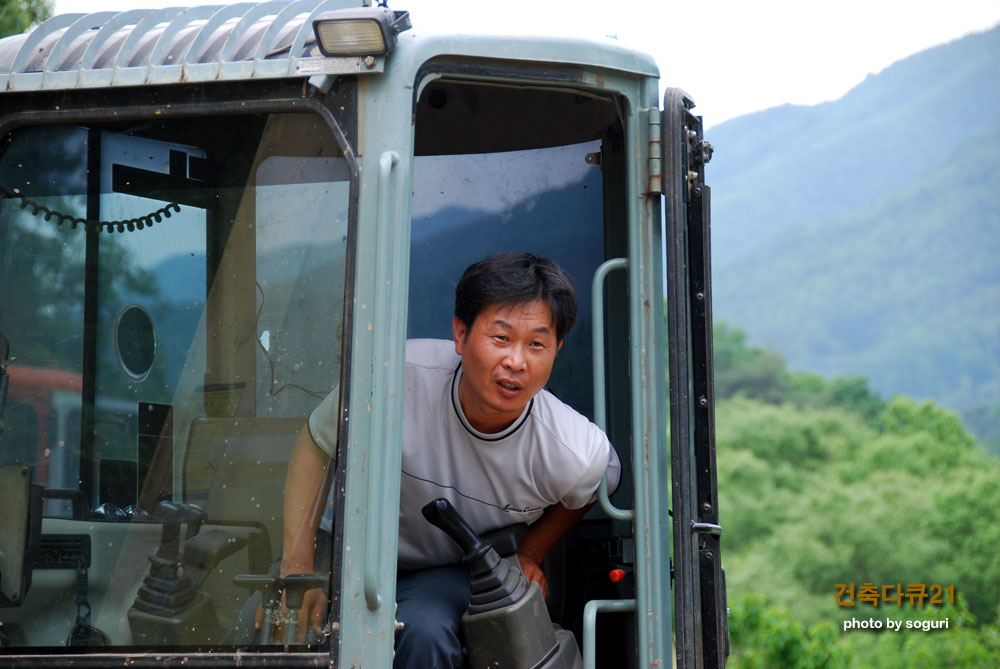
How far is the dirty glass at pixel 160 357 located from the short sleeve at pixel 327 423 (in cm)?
2

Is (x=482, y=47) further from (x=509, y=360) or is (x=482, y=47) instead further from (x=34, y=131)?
(x=34, y=131)

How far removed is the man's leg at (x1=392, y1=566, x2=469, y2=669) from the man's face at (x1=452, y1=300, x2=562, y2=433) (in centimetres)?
42

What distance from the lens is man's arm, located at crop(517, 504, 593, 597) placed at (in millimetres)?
2576

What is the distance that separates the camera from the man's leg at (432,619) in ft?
6.95

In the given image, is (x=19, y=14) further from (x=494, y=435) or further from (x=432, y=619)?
(x=432, y=619)

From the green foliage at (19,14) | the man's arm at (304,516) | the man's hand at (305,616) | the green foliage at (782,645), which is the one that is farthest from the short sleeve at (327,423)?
the green foliage at (782,645)

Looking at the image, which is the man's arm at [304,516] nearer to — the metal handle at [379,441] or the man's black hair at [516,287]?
the metal handle at [379,441]

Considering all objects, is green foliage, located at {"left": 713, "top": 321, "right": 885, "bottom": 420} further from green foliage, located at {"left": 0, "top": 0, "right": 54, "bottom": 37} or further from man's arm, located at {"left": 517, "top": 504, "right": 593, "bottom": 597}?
man's arm, located at {"left": 517, "top": 504, "right": 593, "bottom": 597}

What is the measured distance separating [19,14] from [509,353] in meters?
4.67

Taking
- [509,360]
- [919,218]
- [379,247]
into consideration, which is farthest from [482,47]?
[919,218]

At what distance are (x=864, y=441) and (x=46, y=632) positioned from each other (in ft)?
30.8

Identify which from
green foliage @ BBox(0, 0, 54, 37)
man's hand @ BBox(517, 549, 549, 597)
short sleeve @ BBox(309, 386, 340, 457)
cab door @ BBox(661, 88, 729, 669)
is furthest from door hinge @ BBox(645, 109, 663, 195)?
green foliage @ BBox(0, 0, 54, 37)

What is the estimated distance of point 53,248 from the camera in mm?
2039

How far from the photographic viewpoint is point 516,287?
2.39m
